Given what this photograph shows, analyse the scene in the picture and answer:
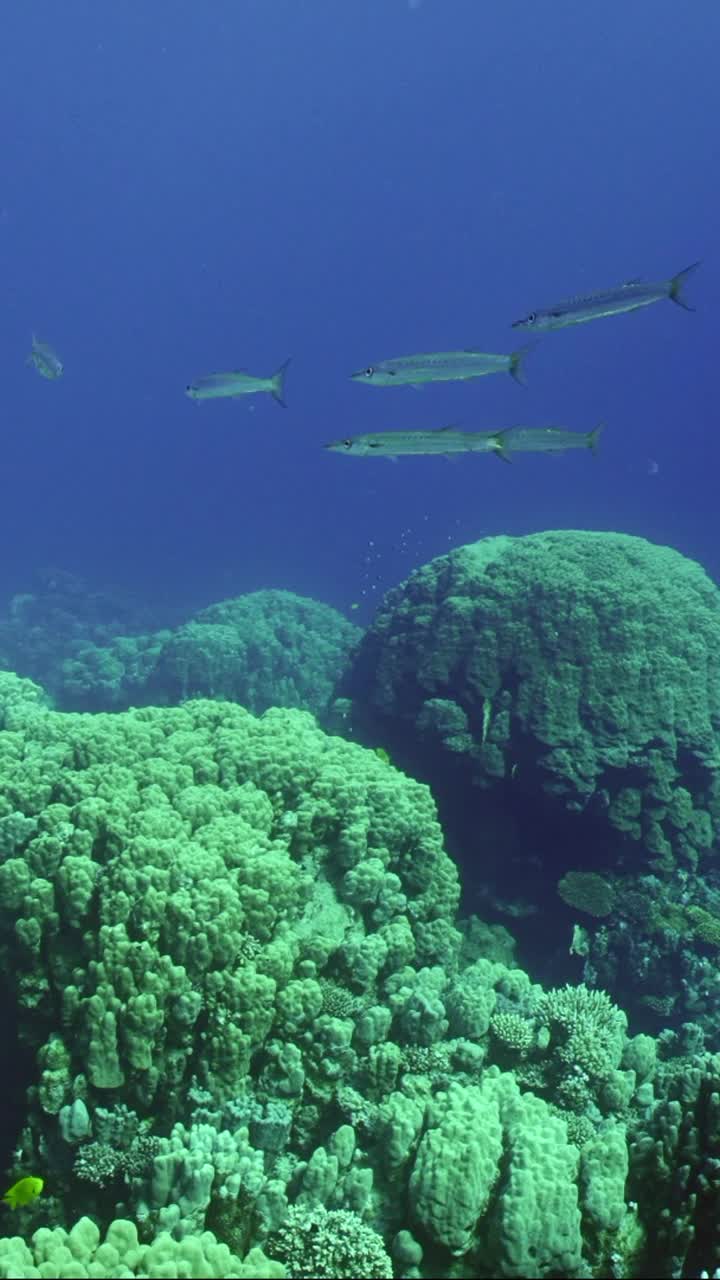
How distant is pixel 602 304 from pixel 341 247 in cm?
15099

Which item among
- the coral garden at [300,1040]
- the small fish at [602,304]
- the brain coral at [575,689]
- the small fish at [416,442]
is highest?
the small fish at [602,304]

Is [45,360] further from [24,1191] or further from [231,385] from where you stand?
[24,1191]

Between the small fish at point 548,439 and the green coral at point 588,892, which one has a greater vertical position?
the small fish at point 548,439

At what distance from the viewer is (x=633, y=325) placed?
426ft

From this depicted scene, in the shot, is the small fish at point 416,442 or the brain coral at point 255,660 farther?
the brain coral at point 255,660

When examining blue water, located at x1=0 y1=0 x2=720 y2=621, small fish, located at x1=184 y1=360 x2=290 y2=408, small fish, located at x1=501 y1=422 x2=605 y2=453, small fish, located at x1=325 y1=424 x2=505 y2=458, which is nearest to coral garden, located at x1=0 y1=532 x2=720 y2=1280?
small fish, located at x1=325 y1=424 x2=505 y2=458

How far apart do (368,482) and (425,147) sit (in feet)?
196

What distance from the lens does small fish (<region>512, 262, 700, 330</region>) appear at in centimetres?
672

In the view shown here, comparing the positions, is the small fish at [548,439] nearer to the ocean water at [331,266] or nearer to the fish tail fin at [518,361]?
the fish tail fin at [518,361]

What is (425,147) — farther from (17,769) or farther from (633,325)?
(17,769)

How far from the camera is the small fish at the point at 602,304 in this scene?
22.0 ft

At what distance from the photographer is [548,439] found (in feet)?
23.8

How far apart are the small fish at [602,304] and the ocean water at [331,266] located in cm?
2472

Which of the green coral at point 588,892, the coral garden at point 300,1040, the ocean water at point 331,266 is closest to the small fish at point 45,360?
the coral garden at point 300,1040
